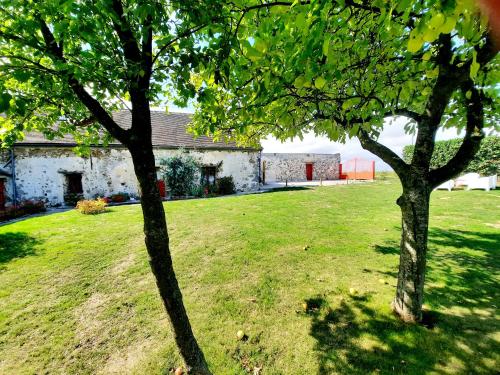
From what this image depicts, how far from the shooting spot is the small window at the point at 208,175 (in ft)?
60.9

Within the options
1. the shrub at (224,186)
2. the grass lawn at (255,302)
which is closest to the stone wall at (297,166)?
the shrub at (224,186)

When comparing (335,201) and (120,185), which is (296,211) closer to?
(335,201)

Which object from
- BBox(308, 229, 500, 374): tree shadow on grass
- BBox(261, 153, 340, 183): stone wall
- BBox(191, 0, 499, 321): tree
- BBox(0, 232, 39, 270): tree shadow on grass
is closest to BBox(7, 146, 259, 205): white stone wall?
BBox(0, 232, 39, 270): tree shadow on grass

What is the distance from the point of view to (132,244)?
255 inches

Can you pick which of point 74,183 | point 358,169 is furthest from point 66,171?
point 358,169

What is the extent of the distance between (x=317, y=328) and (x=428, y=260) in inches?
139

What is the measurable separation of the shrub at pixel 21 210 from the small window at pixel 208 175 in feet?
31.6

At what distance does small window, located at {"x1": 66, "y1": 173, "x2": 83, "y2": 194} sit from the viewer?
15.3 metres

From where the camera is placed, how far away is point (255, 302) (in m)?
3.94

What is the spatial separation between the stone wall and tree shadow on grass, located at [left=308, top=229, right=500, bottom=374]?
2562cm

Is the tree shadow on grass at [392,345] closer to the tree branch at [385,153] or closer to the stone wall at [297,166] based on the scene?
the tree branch at [385,153]

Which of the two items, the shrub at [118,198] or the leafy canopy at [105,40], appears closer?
the leafy canopy at [105,40]

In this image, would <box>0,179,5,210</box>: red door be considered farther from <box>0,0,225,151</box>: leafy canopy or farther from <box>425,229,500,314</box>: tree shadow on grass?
<box>425,229,500,314</box>: tree shadow on grass

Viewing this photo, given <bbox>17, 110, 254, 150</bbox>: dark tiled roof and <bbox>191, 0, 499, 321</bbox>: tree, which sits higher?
<bbox>17, 110, 254, 150</bbox>: dark tiled roof
